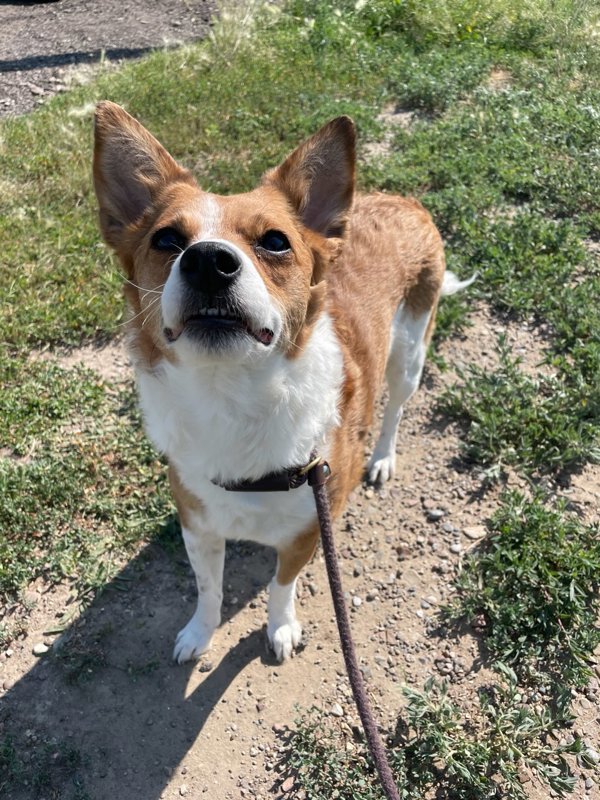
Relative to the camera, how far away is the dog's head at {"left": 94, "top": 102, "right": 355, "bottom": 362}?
2.16 meters

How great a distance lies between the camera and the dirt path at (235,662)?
116 inches

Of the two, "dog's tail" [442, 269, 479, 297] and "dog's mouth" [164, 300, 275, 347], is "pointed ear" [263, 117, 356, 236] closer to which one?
"dog's mouth" [164, 300, 275, 347]

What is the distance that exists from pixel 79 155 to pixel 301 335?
4.62 meters

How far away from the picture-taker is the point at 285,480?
8.49 ft

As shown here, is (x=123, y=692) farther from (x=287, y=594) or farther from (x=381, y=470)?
(x=381, y=470)

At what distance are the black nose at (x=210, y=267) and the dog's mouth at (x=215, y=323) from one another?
6cm

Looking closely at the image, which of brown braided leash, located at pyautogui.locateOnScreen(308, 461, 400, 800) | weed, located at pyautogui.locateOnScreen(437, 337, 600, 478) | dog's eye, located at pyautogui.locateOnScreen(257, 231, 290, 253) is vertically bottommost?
weed, located at pyautogui.locateOnScreen(437, 337, 600, 478)

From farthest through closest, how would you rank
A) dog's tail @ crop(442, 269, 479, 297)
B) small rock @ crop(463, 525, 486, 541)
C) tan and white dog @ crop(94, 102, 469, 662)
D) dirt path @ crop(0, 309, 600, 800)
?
dog's tail @ crop(442, 269, 479, 297)
small rock @ crop(463, 525, 486, 541)
dirt path @ crop(0, 309, 600, 800)
tan and white dog @ crop(94, 102, 469, 662)

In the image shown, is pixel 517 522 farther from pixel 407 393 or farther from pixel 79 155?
pixel 79 155

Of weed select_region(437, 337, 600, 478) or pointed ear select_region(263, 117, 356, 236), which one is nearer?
pointed ear select_region(263, 117, 356, 236)

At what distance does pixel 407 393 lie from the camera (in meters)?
4.04

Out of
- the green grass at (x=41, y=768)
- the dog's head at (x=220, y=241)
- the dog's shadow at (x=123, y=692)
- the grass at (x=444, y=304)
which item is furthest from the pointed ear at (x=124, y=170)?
the green grass at (x=41, y=768)

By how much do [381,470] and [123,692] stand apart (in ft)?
6.22

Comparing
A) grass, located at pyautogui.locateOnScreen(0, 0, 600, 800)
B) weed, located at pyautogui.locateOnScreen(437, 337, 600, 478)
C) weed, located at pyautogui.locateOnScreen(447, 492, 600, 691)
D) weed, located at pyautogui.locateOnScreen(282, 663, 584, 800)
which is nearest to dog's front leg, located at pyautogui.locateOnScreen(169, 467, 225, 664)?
grass, located at pyautogui.locateOnScreen(0, 0, 600, 800)
